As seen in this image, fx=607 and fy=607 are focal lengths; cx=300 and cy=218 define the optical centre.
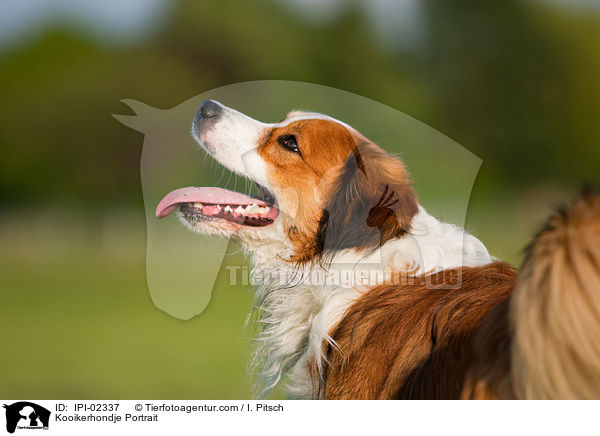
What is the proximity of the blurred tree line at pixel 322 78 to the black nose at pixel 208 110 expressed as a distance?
0.86 m

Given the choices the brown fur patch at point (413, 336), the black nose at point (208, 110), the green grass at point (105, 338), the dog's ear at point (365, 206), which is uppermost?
the black nose at point (208, 110)

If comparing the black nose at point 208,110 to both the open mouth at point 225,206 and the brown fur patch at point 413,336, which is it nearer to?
the open mouth at point 225,206

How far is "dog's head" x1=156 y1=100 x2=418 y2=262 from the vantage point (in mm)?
2988

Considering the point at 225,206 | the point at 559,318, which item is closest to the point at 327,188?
the point at 225,206

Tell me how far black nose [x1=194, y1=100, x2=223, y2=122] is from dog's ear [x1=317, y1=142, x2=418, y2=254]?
2.51ft

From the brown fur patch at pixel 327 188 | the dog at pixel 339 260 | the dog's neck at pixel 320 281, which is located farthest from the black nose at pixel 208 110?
the dog's neck at pixel 320 281

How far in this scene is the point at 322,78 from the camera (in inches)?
179

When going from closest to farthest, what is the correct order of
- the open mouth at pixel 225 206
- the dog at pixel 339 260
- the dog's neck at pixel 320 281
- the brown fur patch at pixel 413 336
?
the brown fur patch at pixel 413 336, the dog at pixel 339 260, the dog's neck at pixel 320 281, the open mouth at pixel 225 206

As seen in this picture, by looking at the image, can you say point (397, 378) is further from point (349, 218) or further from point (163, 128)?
point (163, 128)

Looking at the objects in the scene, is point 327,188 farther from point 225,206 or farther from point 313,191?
point 225,206

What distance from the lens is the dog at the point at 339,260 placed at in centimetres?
245

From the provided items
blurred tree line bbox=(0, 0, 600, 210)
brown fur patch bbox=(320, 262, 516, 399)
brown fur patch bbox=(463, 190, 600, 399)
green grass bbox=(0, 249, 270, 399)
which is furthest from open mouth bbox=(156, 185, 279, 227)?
brown fur patch bbox=(463, 190, 600, 399)
